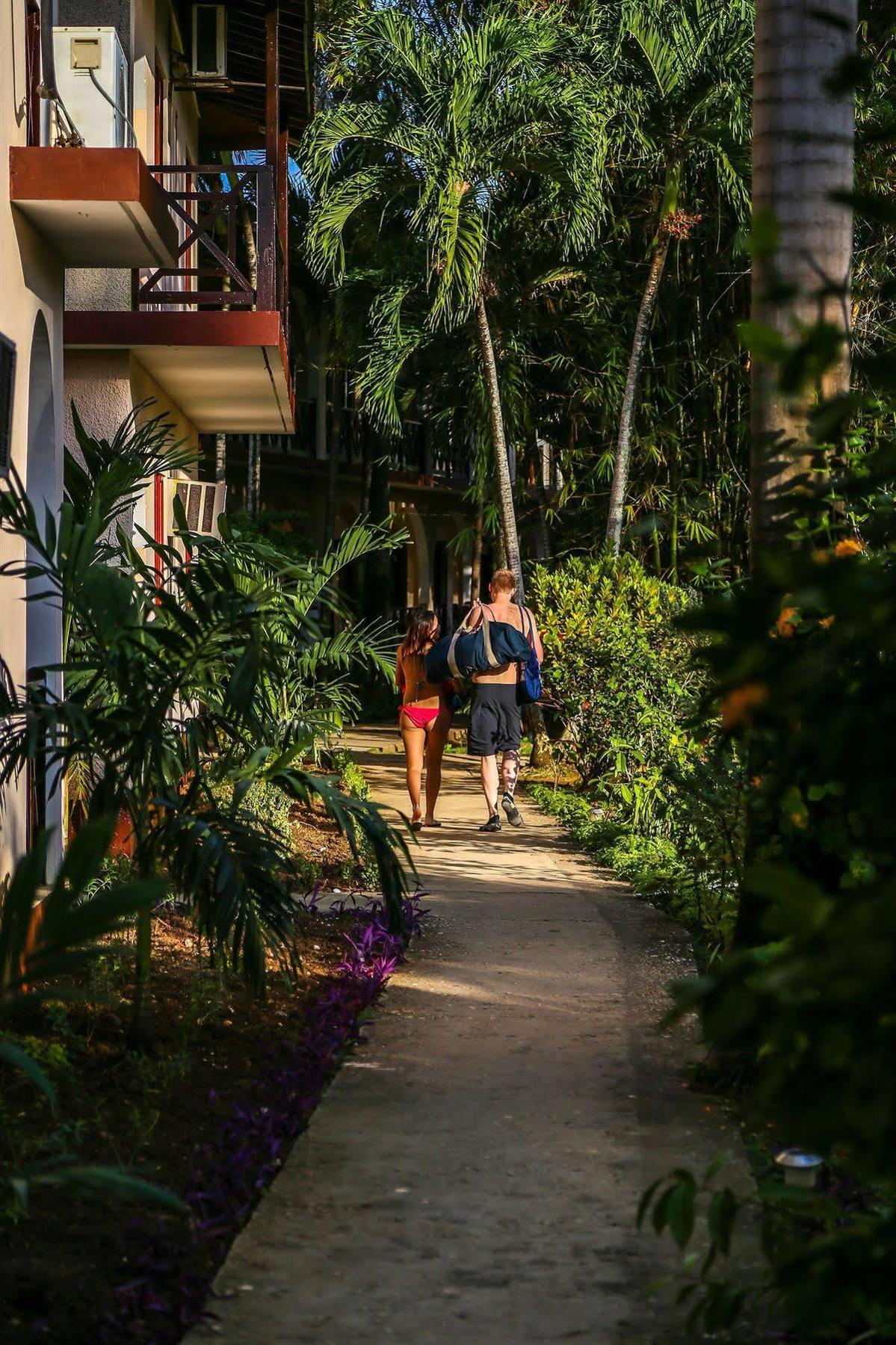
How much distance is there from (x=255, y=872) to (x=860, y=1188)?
1919 mm

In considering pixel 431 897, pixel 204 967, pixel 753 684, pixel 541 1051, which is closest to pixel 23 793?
pixel 204 967

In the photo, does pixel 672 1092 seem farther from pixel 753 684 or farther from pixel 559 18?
pixel 559 18

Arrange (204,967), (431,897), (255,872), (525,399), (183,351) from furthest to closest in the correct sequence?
(525,399) < (183,351) < (431,897) < (204,967) < (255,872)

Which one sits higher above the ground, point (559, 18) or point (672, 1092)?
point (559, 18)

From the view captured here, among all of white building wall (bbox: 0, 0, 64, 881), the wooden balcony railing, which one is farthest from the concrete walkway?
the wooden balcony railing

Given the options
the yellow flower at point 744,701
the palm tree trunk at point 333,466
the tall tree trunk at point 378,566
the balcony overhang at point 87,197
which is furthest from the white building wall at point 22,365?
the palm tree trunk at point 333,466

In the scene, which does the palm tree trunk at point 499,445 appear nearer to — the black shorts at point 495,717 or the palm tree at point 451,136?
the palm tree at point 451,136

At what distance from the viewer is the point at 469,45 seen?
14094mm

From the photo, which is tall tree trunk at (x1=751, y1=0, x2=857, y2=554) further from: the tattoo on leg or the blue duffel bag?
the tattoo on leg

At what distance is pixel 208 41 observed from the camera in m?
14.1

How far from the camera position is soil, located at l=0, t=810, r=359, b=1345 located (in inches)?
127

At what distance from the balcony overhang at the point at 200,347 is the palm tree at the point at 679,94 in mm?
3866

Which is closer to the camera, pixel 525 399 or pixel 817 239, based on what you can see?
pixel 817 239

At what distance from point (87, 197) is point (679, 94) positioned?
9.48 metres
